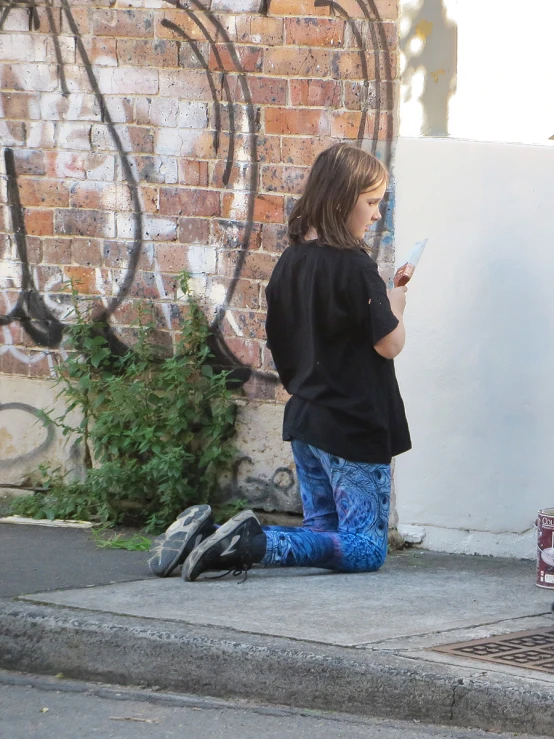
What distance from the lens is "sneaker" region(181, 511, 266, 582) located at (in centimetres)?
423

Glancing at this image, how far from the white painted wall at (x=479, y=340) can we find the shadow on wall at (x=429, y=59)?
0.46ft

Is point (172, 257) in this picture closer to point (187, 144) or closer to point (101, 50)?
point (187, 144)

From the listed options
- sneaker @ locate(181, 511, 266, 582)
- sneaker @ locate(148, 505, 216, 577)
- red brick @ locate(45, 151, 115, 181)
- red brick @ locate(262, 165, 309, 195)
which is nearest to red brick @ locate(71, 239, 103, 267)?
red brick @ locate(45, 151, 115, 181)

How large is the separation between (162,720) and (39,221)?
10.0 feet

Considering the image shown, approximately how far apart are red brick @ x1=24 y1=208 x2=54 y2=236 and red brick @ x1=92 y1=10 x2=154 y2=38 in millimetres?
871

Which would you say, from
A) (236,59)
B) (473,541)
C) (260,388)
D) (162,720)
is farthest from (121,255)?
(162,720)

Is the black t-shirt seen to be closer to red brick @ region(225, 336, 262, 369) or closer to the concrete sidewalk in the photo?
the concrete sidewalk

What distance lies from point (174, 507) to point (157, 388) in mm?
555

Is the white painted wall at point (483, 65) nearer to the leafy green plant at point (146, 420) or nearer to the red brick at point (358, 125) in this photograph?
the red brick at point (358, 125)

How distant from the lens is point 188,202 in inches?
213

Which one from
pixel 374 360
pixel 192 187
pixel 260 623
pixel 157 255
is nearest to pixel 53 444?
pixel 157 255

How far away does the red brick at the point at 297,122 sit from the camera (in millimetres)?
5145

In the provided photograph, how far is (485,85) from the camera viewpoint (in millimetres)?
4969

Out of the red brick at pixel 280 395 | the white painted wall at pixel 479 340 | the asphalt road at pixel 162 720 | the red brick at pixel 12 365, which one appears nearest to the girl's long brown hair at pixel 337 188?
the white painted wall at pixel 479 340
